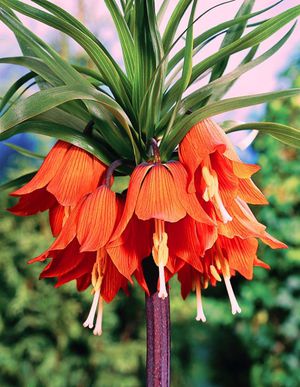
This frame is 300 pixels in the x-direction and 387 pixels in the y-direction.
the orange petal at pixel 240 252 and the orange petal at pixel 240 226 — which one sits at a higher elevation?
the orange petal at pixel 240 226

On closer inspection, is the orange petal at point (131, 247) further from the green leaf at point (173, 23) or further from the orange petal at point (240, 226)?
Answer: the green leaf at point (173, 23)

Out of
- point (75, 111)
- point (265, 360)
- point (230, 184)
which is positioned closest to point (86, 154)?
point (75, 111)

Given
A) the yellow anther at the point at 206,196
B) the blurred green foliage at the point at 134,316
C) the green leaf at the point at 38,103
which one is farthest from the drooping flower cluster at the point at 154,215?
the blurred green foliage at the point at 134,316

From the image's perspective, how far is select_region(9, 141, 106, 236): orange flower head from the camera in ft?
2.97

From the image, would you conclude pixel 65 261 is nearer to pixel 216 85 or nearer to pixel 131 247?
pixel 131 247

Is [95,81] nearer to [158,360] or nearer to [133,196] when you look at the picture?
[133,196]

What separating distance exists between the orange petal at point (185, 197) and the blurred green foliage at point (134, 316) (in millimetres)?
2281

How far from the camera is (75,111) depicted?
95 centimetres

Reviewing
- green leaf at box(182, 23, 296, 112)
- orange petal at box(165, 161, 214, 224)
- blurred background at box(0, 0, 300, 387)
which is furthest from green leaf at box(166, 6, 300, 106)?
blurred background at box(0, 0, 300, 387)

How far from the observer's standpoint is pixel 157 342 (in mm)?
887

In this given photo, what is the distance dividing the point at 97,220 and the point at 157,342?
168mm

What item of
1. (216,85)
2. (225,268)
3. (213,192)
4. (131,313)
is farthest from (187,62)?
(131,313)

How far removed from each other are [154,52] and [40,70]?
0.49 feet

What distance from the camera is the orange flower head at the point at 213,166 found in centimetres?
86
